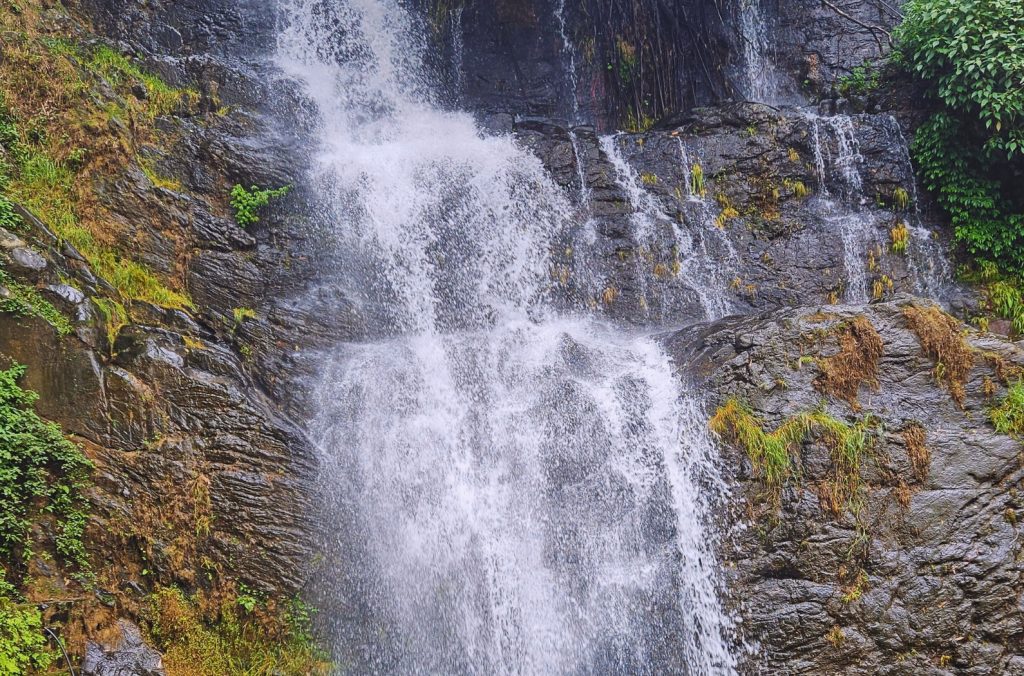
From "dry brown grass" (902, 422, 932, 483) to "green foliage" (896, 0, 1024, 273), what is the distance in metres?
5.22

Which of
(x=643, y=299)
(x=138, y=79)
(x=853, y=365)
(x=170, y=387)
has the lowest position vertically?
(x=853, y=365)

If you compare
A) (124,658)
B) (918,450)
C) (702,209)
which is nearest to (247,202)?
(124,658)

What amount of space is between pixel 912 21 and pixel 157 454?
503 inches

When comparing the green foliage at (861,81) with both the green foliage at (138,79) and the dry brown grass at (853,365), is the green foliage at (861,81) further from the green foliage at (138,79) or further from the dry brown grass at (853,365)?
the green foliage at (138,79)

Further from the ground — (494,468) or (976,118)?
(976,118)

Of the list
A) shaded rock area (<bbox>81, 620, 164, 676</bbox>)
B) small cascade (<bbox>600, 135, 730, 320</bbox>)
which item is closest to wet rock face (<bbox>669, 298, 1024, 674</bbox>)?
small cascade (<bbox>600, 135, 730, 320</bbox>)

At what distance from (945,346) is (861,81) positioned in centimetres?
762

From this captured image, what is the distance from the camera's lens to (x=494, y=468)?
768cm

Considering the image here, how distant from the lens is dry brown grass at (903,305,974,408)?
705 centimetres

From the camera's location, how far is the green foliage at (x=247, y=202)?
32.1 ft

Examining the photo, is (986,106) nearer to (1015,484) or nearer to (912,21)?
(912,21)

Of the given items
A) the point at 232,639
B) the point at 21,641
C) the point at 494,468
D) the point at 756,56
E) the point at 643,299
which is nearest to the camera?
the point at 21,641

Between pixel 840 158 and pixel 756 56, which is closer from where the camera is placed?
pixel 840 158

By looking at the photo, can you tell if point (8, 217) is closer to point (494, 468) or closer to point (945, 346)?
point (494, 468)
